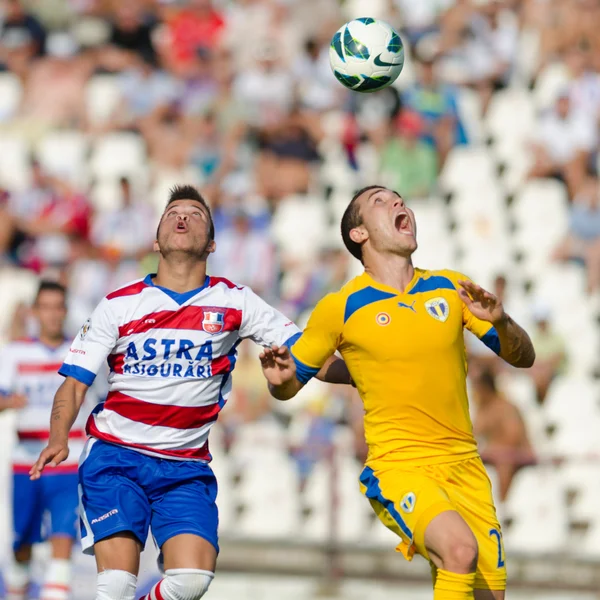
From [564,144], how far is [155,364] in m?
9.66

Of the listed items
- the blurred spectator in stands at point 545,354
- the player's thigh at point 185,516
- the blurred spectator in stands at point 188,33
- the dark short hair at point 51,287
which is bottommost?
the player's thigh at point 185,516

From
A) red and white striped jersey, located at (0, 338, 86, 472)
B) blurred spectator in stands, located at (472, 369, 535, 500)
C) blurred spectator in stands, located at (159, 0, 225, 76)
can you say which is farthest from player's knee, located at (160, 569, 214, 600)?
blurred spectator in stands, located at (159, 0, 225, 76)

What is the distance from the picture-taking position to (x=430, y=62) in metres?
15.8

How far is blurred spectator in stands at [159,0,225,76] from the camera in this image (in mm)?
17688

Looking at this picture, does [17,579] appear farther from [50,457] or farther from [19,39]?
[19,39]

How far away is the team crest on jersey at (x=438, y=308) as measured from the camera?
6.42 meters

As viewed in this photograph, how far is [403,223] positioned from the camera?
261 inches

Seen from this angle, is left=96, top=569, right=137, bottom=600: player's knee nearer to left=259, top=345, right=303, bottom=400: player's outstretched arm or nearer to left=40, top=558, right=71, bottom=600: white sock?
left=259, top=345, right=303, bottom=400: player's outstretched arm

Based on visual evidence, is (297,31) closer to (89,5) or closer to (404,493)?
(89,5)

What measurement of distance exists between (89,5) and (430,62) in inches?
242

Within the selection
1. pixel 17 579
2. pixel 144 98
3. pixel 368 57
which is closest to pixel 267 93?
pixel 144 98

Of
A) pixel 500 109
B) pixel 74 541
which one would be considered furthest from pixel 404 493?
pixel 500 109

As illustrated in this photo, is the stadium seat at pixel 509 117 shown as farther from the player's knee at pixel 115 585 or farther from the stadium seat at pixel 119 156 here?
the player's knee at pixel 115 585

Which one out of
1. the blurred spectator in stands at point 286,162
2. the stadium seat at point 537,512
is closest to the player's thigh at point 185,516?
the stadium seat at point 537,512
